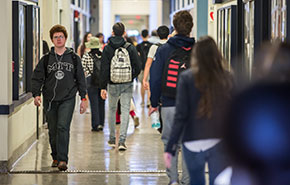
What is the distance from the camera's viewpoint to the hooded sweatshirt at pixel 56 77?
733cm

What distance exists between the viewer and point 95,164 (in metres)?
7.99

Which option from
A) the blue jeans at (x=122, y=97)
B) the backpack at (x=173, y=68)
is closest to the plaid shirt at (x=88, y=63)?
the blue jeans at (x=122, y=97)

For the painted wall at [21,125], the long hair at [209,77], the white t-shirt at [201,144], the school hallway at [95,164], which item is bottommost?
the school hallway at [95,164]

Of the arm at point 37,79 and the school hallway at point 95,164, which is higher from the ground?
the arm at point 37,79

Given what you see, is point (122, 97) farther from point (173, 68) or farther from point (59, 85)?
point (173, 68)

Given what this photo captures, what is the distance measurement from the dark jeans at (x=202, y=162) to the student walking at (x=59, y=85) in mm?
3124

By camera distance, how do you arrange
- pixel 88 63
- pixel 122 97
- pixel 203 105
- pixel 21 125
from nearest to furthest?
pixel 203 105, pixel 21 125, pixel 122 97, pixel 88 63

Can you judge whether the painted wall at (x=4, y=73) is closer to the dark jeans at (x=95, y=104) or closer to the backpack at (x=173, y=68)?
the backpack at (x=173, y=68)

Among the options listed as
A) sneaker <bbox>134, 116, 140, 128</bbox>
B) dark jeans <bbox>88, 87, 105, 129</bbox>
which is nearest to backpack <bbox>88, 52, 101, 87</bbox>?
dark jeans <bbox>88, 87, 105, 129</bbox>

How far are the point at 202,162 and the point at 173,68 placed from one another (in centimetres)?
151

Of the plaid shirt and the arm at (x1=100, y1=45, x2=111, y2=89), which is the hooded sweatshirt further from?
the plaid shirt

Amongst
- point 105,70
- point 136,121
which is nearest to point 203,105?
point 105,70

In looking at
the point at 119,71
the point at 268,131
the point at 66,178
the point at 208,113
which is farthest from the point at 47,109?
the point at 268,131

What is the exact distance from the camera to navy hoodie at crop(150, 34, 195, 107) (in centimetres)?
585
